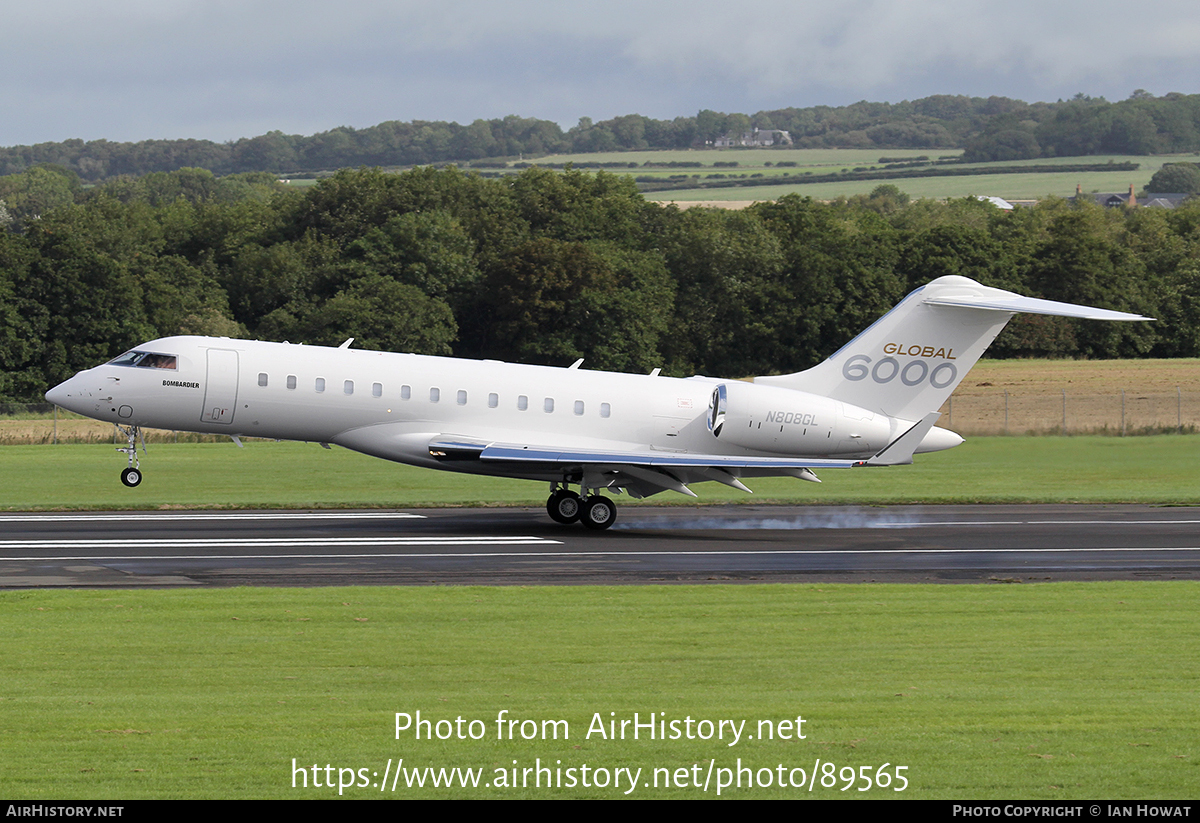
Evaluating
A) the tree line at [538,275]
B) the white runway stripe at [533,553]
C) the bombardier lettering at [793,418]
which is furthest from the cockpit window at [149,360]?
the tree line at [538,275]

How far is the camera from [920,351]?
95.9 feet

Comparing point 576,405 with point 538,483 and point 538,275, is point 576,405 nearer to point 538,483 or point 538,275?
point 538,483

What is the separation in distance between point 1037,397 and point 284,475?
40.2 m

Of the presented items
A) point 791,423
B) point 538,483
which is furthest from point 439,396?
point 538,483

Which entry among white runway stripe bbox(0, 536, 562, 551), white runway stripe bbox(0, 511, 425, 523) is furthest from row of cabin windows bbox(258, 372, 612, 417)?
white runway stripe bbox(0, 511, 425, 523)

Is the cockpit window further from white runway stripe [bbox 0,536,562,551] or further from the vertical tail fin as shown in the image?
the vertical tail fin

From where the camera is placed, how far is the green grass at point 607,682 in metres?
9.74

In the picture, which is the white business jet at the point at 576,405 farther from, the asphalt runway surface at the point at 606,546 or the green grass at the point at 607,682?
the green grass at the point at 607,682

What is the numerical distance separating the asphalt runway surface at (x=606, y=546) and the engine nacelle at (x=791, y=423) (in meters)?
1.76

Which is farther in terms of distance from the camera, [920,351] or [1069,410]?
[1069,410]

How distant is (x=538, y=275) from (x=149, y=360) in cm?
5671

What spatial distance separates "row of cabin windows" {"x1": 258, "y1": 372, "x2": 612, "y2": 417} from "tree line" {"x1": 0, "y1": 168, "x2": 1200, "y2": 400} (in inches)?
1995
